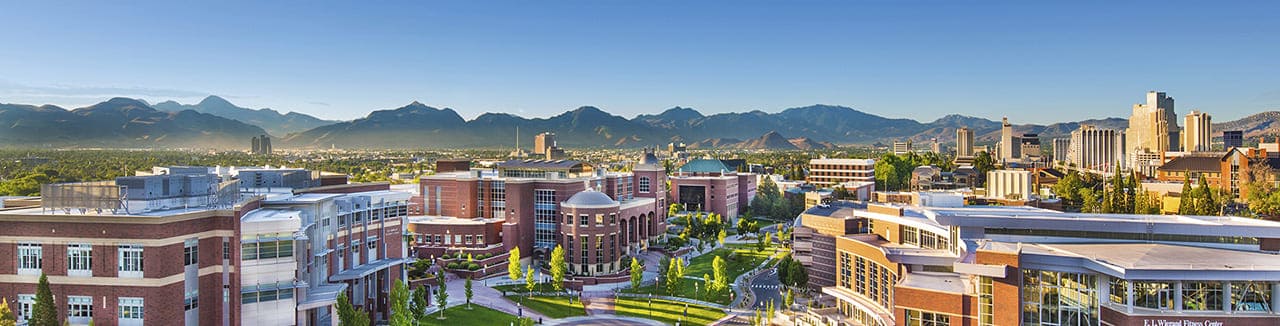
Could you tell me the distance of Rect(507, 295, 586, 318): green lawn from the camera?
49597 mm

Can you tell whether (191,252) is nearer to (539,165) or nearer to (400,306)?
(400,306)

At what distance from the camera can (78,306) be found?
1209 inches

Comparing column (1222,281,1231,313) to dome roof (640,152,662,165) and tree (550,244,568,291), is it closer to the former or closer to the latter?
tree (550,244,568,291)

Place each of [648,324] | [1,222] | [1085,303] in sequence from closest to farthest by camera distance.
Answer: [1085,303]
[1,222]
[648,324]

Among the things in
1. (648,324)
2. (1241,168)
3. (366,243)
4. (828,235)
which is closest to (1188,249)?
(828,235)

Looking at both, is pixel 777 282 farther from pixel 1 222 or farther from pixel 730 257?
pixel 1 222

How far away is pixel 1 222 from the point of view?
3080 cm

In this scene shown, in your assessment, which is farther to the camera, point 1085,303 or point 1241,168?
point 1241,168

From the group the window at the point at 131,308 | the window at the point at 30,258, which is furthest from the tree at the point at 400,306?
the window at the point at 30,258

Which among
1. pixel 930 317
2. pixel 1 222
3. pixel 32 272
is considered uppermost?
pixel 1 222

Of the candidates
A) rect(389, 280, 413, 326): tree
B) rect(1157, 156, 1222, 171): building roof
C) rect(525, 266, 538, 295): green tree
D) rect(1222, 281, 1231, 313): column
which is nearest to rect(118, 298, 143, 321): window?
rect(389, 280, 413, 326): tree

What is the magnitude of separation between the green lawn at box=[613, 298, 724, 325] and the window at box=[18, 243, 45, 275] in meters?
30.4

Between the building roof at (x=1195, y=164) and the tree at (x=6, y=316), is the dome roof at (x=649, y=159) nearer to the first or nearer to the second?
the tree at (x=6, y=316)

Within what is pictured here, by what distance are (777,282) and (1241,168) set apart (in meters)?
79.2
